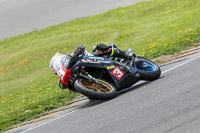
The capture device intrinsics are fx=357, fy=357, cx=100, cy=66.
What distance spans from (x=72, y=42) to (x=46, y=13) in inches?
182

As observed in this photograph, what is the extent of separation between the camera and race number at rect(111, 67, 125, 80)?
803 cm

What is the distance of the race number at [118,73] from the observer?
8031 mm

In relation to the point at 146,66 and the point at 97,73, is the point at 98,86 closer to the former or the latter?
the point at 97,73

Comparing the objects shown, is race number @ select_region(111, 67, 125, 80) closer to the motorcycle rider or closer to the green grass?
the motorcycle rider

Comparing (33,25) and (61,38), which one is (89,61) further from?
(33,25)

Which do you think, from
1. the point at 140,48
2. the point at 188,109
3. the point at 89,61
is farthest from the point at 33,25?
the point at 188,109

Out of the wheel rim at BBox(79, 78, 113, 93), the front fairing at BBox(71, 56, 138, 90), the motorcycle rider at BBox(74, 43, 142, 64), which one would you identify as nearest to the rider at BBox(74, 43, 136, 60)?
the motorcycle rider at BBox(74, 43, 142, 64)

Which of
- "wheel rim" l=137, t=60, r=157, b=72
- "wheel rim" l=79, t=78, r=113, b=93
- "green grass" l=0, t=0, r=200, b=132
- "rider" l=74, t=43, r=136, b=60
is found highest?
"rider" l=74, t=43, r=136, b=60

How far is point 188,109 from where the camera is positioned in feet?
17.9

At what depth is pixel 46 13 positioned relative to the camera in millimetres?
24609

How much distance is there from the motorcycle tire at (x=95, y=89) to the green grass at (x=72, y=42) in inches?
79.5

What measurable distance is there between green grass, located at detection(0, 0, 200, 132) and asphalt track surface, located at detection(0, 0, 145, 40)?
1.35 ft

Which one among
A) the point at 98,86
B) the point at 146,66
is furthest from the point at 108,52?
the point at 146,66

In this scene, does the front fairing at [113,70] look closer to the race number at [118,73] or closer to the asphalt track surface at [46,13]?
the race number at [118,73]
